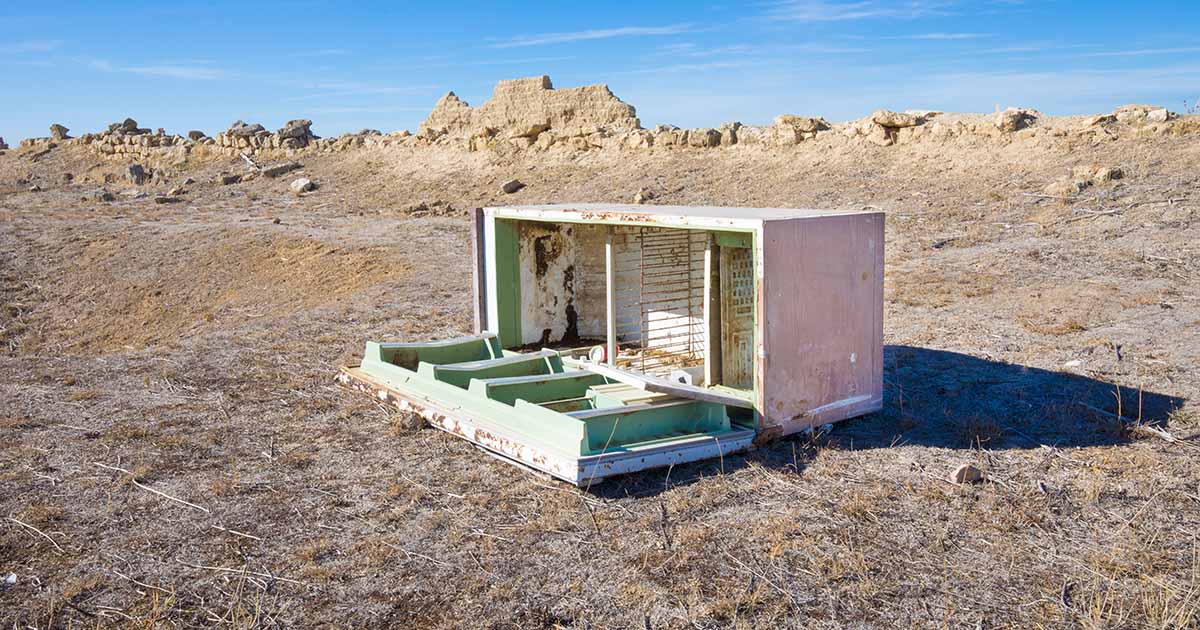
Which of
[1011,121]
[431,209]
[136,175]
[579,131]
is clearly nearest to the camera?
[1011,121]

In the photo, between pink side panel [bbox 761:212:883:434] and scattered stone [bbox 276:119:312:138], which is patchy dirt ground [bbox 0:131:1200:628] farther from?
scattered stone [bbox 276:119:312:138]

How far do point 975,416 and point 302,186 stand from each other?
16.6 metres

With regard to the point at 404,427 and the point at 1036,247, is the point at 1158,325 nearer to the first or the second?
the point at 1036,247

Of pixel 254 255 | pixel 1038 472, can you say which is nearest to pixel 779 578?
pixel 1038 472

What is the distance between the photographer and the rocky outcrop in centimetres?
1919

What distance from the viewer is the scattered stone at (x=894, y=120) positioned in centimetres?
1573

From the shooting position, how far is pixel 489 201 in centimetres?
1702

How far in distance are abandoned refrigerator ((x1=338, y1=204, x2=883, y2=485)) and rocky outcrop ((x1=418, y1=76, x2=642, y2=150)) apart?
12.0 m

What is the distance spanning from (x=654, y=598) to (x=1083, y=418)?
337 cm

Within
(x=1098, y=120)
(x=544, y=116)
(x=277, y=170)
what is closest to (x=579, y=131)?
(x=544, y=116)

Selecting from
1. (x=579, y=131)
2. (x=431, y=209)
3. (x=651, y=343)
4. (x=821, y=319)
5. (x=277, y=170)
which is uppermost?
(x=579, y=131)

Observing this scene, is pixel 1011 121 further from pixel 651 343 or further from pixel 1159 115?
pixel 651 343

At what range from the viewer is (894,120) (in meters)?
15.8

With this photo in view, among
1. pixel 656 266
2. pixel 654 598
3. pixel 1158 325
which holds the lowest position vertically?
pixel 654 598
